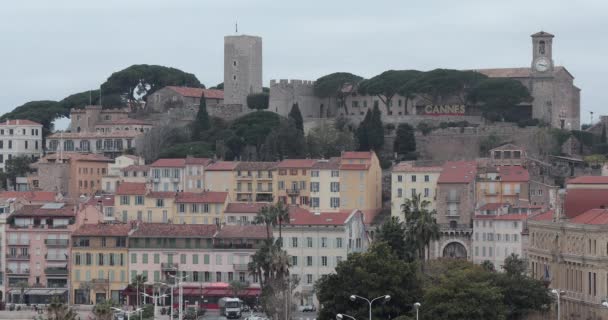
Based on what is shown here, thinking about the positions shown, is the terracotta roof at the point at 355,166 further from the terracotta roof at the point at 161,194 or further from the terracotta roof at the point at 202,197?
the terracotta roof at the point at 161,194

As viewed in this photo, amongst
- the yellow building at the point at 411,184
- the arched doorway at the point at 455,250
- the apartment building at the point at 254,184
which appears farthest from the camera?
the apartment building at the point at 254,184

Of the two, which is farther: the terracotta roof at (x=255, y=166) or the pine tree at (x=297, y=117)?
the pine tree at (x=297, y=117)

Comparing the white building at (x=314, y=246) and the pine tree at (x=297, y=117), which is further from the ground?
the pine tree at (x=297, y=117)

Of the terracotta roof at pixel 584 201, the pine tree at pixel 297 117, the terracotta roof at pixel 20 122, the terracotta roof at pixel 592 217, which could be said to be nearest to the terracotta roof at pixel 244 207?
the pine tree at pixel 297 117

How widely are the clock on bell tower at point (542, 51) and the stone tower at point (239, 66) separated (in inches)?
1130

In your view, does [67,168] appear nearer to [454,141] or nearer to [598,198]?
[454,141]

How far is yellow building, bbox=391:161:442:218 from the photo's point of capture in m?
135

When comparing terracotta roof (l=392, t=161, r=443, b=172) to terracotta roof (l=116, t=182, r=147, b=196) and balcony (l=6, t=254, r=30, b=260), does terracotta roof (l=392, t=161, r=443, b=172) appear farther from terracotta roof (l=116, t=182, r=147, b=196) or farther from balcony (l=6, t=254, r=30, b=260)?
balcony (l=6, t=254, r=30, b=260)

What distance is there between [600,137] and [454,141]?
14.7m

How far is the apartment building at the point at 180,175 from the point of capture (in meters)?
142

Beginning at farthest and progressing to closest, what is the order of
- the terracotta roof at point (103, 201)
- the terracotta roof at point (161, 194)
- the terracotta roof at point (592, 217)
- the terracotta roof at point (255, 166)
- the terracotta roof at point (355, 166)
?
the terracotta roof at point (255, 166), the terracotta roof at point (355, 166), the terracotta roof at point (103, 201), the terracotta roof at point (161, 194), the terracotta roof at point (592, 217)

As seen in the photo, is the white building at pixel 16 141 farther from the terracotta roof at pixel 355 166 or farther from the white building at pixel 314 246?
the white building at pixel 314 246

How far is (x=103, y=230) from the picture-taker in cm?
11956

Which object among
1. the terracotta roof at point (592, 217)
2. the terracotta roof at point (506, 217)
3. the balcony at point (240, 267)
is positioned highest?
the terracotta roof at point (592, 217)
